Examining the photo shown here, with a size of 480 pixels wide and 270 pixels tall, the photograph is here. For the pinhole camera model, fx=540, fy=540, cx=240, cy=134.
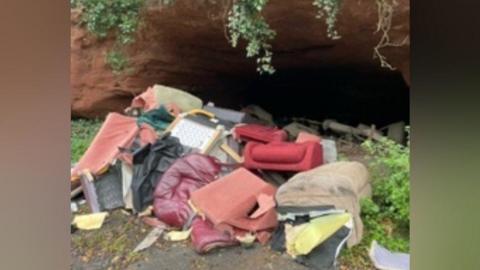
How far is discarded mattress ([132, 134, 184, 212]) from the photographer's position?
378 centimetres

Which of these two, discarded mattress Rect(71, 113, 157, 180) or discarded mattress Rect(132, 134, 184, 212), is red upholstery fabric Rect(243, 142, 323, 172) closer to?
discarded mattress Rect(132, 134, 184, 212)

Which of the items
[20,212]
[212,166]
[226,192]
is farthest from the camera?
[212,166]

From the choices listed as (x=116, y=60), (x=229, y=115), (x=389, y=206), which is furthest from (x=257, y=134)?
(x=116, y=60)

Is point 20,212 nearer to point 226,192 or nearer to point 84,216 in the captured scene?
point 226,192

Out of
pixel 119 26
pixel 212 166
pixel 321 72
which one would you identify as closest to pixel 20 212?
pixel 212 166

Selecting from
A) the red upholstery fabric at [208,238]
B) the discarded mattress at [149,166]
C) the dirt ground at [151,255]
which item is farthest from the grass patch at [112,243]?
the red upholstery fabric at [208,238]

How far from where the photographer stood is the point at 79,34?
441 cm

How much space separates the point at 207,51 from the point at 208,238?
6.92 feet

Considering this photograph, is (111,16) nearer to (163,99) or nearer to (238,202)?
(163,99)

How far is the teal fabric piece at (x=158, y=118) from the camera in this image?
421cm

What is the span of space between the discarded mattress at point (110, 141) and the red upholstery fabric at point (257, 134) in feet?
2.15

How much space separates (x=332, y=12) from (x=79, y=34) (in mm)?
2054

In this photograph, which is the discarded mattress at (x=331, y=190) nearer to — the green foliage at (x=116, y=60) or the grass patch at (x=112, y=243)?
the grass patch at (x=112, y=243)

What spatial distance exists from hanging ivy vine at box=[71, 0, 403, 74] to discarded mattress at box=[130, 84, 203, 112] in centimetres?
34
